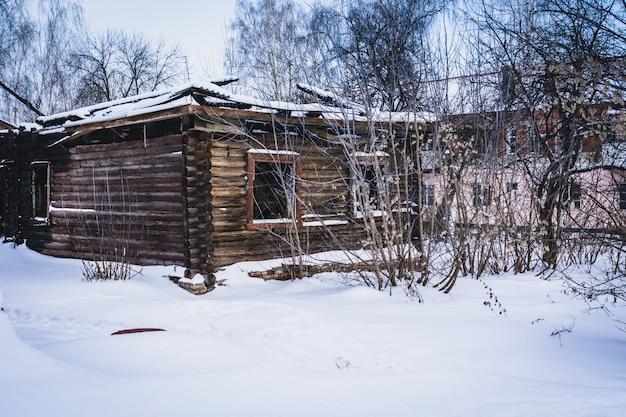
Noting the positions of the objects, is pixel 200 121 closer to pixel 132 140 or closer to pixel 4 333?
pixel 132 140

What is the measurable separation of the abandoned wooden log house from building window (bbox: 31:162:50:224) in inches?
12.6

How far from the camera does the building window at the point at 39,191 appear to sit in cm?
1141

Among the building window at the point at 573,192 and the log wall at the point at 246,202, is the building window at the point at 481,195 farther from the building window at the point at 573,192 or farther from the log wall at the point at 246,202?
the log wall at the point at 246,202

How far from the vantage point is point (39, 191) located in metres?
12.9

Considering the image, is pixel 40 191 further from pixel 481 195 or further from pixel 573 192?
pixel 573 192

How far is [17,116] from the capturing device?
24188mm

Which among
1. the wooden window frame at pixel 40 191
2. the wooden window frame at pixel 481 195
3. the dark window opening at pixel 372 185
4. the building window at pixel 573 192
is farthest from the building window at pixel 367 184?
the wooden window frame at pixel 40 191

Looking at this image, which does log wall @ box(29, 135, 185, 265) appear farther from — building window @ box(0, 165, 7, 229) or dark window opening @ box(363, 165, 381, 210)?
building window @ box(0, 165, 7, 229)

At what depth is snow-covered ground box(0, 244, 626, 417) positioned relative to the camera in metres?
3.12

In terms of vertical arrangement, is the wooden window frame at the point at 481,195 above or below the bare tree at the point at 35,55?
below

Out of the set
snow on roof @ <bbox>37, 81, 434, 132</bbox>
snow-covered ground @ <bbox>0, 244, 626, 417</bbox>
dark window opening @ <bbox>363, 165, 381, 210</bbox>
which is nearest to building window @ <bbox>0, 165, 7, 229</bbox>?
snow on roof @ <bbox>37, 81, 434, 132</bbox>

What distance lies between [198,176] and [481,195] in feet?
16.2

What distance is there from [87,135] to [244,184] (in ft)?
13.1

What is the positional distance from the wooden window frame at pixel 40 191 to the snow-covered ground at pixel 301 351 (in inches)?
119
